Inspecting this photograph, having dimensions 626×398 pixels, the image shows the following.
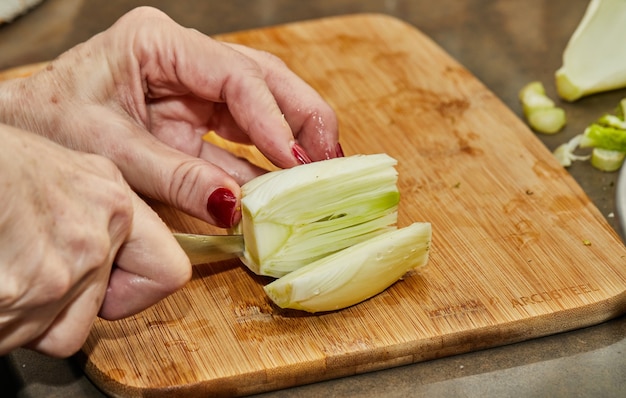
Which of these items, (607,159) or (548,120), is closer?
(607,159)

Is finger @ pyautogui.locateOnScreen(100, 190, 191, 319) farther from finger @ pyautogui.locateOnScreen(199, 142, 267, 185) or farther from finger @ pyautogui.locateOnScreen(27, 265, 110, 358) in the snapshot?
finger @ pyautogui.locateOnScreen(199, 142, 267, 185)

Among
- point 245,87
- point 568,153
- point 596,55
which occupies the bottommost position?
point 568,153

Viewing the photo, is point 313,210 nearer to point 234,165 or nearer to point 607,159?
point 234,165

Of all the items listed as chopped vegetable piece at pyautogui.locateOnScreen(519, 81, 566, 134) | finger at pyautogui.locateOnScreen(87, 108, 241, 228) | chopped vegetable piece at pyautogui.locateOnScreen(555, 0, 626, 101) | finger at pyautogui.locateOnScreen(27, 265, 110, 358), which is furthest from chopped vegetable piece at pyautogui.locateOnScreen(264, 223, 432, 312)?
chopped vegetable piece at pyautogui.locateOnScreen(555, 0, 626, 101)

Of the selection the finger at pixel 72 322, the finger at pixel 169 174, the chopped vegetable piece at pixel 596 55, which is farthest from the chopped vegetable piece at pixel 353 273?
the chopped vegetable piece at pixel 596 55

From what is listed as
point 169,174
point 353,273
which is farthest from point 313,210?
point 169,174

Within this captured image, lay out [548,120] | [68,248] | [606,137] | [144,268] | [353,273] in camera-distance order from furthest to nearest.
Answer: [548,120] < [606,137] < [353,273] < [144,268] < [68,248]

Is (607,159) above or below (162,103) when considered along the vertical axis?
below
